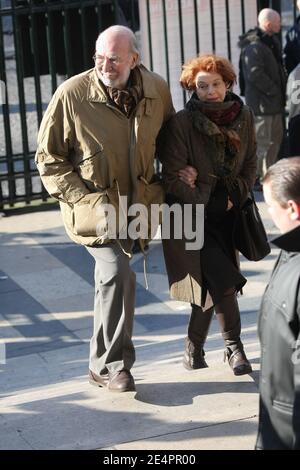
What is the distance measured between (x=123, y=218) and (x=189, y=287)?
1.74 ft

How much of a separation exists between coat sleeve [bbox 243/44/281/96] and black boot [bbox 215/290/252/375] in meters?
5.28

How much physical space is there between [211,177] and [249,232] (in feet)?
1.23

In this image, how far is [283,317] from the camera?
3613mm

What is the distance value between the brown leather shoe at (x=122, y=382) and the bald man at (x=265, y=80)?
212 inches

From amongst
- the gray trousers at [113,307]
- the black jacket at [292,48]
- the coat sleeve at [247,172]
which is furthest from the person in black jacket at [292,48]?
the gray trousers at [113,307]

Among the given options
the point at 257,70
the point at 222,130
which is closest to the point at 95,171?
the point at 222,130

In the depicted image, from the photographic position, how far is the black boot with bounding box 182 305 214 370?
583cm

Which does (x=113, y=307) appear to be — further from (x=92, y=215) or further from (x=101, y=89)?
(x=101, y=89)

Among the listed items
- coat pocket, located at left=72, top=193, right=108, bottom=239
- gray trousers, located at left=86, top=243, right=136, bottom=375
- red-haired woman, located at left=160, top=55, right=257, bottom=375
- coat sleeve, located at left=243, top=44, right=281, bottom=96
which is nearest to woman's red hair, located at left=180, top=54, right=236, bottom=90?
red-haired woman, located at left=160, top=55, right=257, bottom=375

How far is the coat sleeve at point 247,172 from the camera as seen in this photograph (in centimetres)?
569

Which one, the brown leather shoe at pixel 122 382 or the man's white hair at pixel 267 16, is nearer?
the brown leather shoe at pixel 122 382
